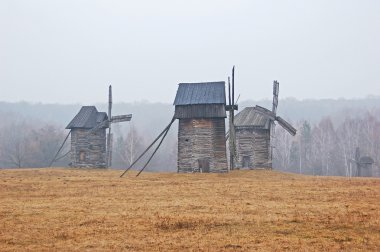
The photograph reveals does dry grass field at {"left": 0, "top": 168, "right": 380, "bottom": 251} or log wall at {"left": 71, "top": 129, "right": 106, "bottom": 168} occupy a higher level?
log wall at {"left": 71, "top": 129, "right": 106, "bottom": 168}

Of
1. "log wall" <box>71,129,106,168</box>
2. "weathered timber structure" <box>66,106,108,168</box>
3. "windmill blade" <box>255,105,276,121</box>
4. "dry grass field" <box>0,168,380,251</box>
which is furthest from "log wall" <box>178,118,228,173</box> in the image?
"log wall" <box>71,129,106,168</box>

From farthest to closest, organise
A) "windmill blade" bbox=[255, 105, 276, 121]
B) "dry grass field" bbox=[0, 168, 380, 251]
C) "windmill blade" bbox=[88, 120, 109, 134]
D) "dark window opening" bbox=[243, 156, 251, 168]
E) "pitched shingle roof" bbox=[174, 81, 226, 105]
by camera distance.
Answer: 1. "windmill blade" bbox=[88, 120, 109, 134]
2. "dark window opening" bbox=[243, 156, 251, 168]
3. "windmill blade" bbox=[255, 105, 276, 121]
4. "pitched shingle roof" bbox=[174, 81, 226, 105]
5. "dry grass field" bbox=[0, 168, 380, 251]

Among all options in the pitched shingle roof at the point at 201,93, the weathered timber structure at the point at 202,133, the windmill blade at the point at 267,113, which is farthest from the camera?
the windmill blade at the point at 267,113

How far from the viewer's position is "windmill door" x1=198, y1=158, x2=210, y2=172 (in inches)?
1464

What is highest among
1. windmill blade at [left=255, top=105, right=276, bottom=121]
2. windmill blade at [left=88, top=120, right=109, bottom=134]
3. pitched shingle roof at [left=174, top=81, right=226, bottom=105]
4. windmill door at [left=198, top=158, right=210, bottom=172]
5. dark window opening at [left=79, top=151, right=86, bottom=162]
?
pitched shingle roof at [left=174, top=81, right=226, bottom=105]

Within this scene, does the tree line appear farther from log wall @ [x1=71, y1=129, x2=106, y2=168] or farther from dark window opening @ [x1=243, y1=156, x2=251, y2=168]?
log wall @ [x1=71, y1=129, x2=106, y2=168]

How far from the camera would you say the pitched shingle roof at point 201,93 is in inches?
1473

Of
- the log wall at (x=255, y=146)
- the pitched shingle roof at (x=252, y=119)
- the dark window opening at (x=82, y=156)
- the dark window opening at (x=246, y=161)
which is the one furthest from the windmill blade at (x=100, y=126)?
the dark window opening at (x=246, y=161)

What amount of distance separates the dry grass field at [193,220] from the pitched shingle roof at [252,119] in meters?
22.7

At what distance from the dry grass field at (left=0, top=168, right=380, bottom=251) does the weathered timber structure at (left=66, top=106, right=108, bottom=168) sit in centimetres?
2839

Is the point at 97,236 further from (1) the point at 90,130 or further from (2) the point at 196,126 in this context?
(1) the point at 90,130

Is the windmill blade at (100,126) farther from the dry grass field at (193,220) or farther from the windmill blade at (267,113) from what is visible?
the dry grass field at (193,220)

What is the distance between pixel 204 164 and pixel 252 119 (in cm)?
1187

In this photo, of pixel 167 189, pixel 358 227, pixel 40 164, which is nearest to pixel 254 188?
pixel 167 189
